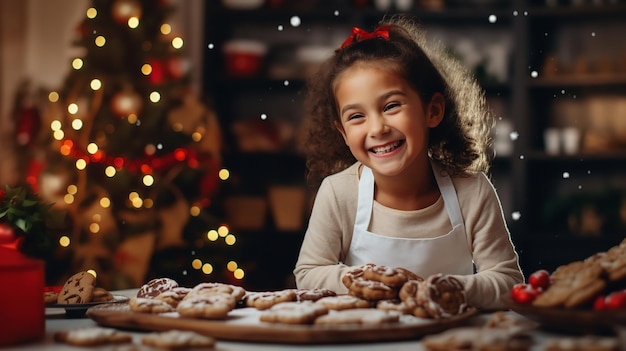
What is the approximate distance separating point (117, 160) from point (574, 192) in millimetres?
2375

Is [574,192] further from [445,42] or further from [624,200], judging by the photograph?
[445,42]

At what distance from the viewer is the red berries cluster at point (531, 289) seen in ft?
3.90

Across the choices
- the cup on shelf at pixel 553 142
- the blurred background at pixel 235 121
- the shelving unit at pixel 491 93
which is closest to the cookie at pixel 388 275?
the blurred background at pixel 235 121

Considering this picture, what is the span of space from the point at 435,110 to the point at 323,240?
41 cm

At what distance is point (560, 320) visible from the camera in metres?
1.11

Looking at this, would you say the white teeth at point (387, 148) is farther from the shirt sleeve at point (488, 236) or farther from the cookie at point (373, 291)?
the cookie at point (373, 291)

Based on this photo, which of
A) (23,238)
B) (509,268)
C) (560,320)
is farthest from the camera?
(509,268)

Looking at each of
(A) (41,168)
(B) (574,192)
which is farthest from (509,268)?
(B) (574,192)

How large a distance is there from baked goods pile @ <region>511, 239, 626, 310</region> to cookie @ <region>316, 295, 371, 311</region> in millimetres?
221

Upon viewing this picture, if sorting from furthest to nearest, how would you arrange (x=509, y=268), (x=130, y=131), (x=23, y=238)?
1. (x=130, y=131)
2. (x=509, y=268)
3. (x=23, y=238)

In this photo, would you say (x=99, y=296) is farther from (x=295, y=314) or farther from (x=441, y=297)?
(x=441, y=297)

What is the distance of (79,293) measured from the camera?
1438mm

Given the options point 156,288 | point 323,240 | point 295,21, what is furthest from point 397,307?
point 295,21

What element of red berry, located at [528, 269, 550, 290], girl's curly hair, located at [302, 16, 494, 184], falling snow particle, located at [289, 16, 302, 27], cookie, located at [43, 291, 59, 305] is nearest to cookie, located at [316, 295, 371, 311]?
red berry, located at [528, 269, 550, 290]
